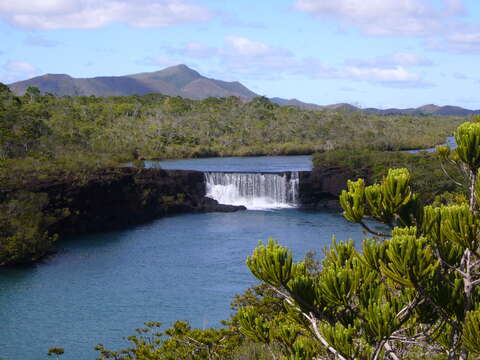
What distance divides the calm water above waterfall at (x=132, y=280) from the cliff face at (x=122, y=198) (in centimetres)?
109

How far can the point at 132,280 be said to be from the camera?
57.5 feet

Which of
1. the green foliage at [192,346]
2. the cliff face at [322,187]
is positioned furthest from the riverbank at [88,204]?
the green foliage at [192,346]

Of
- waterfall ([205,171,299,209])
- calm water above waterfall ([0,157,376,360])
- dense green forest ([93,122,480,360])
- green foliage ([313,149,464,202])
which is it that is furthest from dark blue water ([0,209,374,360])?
dense green forest ([93,122,480,360])

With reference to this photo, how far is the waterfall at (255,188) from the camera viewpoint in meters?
30.9

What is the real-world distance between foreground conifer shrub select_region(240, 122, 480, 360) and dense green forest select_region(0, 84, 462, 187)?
28641 millimetres

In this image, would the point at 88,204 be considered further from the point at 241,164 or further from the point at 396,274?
the point at 396,274

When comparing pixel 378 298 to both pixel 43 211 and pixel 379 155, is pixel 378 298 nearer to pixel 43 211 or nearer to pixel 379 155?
pixel 43 211

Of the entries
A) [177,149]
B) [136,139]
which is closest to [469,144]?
[177,149]

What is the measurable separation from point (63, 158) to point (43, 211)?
5.60m

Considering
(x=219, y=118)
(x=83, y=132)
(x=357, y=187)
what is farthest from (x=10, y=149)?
(x=219, y=118)

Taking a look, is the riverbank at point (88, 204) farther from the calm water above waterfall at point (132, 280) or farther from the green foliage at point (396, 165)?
the green foliage at point (396, 165)

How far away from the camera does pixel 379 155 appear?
33000 millimetres

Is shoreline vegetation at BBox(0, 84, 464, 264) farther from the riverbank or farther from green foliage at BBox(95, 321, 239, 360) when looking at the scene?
green foliage at BBox(95, 321, 239, 360)

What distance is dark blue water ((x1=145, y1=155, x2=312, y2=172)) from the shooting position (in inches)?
1510
